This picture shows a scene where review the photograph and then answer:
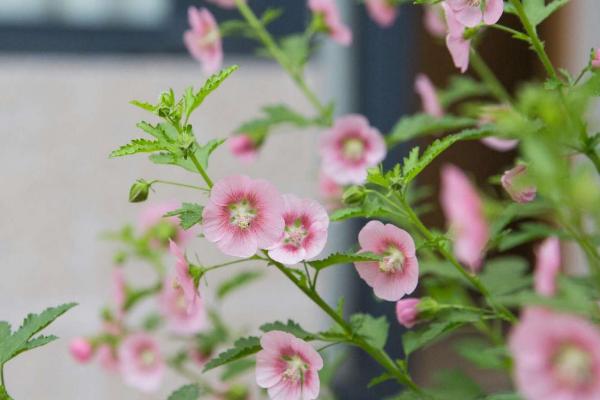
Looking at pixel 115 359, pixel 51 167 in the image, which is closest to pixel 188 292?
pixel 115 359

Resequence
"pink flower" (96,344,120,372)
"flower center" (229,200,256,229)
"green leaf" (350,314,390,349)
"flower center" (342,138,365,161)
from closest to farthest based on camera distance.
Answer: "flower center" (229,200,256,229), "green leaf" (350,314,390,349), "flower center" (342,138,365,161), "pink flower" (96,344,120,372)

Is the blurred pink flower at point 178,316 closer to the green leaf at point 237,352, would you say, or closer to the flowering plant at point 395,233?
the flowering plant at point 395,233

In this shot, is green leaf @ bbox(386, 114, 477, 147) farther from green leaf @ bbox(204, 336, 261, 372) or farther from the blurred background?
the blurred background

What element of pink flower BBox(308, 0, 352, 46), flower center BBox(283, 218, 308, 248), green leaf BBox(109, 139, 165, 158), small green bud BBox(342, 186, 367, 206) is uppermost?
pink flower BBox(308, 0, 352, 46)

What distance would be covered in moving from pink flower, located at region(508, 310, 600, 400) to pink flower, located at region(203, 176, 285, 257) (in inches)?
9.7

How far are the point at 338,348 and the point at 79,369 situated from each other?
654mm

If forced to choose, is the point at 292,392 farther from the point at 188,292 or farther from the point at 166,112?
the point at 166,112

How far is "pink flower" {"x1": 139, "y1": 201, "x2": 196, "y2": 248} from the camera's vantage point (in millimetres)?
1059

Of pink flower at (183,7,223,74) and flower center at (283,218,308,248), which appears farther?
pink flower at (183,7,223,74)

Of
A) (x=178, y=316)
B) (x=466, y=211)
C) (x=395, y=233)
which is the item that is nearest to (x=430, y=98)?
(x=178, y=316)

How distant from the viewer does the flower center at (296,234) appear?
0.60 meters

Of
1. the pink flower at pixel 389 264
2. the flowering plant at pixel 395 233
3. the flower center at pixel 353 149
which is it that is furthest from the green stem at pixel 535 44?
the flower center at pixel 353 149

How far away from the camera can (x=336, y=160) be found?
995 millimetres

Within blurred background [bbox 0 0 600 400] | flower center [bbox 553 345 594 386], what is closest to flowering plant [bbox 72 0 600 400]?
flower center [bbox 553 345 594 386]
